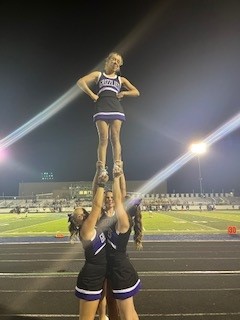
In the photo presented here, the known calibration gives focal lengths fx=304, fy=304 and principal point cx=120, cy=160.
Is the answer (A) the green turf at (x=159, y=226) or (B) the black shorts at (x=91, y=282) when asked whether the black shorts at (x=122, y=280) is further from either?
(A) the green turf at (x=159, y=226)

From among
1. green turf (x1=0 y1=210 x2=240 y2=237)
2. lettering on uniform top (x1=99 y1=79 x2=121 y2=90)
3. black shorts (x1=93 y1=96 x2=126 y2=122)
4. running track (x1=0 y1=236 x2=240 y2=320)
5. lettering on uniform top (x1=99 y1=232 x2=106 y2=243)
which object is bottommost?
running track (x1=0 y1=236 x2=240 y2=320)

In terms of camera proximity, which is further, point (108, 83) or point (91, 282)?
point (108, 83)

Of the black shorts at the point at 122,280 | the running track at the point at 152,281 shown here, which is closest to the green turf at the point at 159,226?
the running track at the point at 152,281

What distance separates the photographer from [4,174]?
7419cm

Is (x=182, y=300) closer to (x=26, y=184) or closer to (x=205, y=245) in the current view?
(x=205, y=245)

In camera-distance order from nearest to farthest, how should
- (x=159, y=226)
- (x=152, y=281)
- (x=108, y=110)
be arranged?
1. (x=108, y=110)
2. (x=152, y=281)
3. (x=159, y=226)

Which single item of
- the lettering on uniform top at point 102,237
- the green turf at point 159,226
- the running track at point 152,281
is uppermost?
the lettering on uniform top at point 102,237

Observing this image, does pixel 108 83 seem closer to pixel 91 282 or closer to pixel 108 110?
pixel 108 110

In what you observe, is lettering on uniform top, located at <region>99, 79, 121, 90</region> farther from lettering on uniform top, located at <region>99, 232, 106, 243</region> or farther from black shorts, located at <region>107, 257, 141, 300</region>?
black shorts, located at <region>107, 257, 141, 300</region>

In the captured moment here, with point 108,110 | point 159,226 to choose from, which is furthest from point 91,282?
point 159,226

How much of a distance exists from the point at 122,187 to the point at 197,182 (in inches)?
2756

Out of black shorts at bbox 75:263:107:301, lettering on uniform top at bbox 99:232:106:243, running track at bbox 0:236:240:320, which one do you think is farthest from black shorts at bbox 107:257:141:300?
running track at bbox 0:236:240:320

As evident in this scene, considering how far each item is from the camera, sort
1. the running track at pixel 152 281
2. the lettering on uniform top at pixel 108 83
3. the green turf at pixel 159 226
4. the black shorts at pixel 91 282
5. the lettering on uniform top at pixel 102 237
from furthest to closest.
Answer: the green turf at pixel 159 226 → the running track at pixel 152 281 → the lettering on uniform top at pixel 108 83 → the lettering on uniform top at pixel 102 237 → the black shorts at pixel 91 282

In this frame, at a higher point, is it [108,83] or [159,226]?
[108,83]
